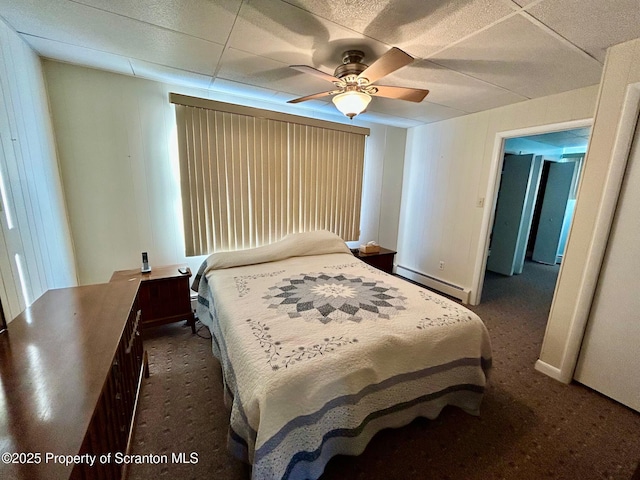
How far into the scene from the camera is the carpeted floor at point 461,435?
1.35 metres

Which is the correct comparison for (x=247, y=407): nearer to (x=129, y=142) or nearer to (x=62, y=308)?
(x=62, y=308)

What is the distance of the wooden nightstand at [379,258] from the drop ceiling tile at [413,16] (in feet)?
7.78

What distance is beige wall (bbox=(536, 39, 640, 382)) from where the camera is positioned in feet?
5.39

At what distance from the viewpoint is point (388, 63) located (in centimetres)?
142

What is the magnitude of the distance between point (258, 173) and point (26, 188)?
71.8 inches

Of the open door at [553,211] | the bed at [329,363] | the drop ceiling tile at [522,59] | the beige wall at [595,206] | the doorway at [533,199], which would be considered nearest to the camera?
the bed at [329,363]

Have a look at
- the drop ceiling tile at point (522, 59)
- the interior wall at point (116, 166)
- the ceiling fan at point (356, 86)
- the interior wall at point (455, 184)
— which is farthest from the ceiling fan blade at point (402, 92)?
the interior wall at point (116, 166)

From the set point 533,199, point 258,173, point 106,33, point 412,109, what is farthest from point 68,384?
point 533,199

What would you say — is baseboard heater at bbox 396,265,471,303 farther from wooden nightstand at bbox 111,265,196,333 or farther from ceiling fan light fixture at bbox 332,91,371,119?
wooden nightstand at bbox 111,265,196,333

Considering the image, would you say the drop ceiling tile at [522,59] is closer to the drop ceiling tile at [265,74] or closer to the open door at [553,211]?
the drop ceiling tile at [265,74]

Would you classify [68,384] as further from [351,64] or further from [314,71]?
[351,64]

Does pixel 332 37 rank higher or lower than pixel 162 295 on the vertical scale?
higher

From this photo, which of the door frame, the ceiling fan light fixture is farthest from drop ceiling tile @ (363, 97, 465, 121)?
the ceiling fan light fixture

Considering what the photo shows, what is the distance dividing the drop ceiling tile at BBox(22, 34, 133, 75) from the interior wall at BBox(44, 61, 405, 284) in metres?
0.11
